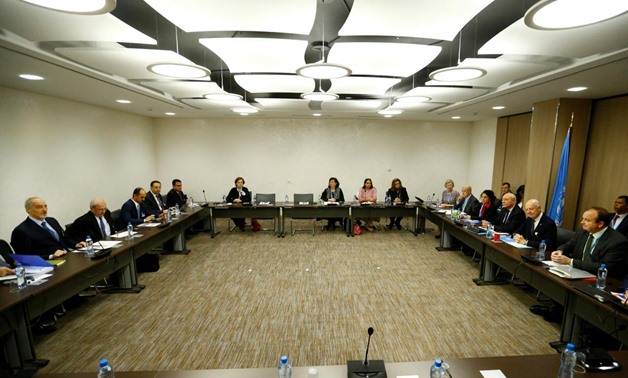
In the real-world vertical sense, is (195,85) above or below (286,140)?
above

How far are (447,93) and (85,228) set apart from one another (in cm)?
615

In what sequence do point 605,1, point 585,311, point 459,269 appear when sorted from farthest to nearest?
point 459,269 → point 585,311 → point 605,1

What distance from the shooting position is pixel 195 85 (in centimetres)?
471

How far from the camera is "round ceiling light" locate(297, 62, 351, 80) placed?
9.02ft

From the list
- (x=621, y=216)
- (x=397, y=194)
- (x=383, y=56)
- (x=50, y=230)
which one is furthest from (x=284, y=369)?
(x=397, y=194)

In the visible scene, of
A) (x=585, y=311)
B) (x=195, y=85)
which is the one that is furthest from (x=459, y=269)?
(x=195, y=85)

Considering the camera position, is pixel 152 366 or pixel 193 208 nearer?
pixel 152 366

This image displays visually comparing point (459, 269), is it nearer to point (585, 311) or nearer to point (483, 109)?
point (585, 311)

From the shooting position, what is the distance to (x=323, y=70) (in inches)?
114

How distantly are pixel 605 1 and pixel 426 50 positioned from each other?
77.9 inches

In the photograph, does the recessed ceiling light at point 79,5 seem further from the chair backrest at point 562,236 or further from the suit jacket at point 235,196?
the suit jacket at point 235,196

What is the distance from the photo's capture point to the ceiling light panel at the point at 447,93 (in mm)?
4791

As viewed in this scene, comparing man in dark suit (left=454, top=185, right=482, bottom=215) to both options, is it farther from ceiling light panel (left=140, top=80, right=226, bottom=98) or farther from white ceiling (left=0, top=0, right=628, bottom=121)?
ceiling light panel (left=140, top=80, right=226, bottom=98)

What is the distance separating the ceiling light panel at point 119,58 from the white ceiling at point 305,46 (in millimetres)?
12
